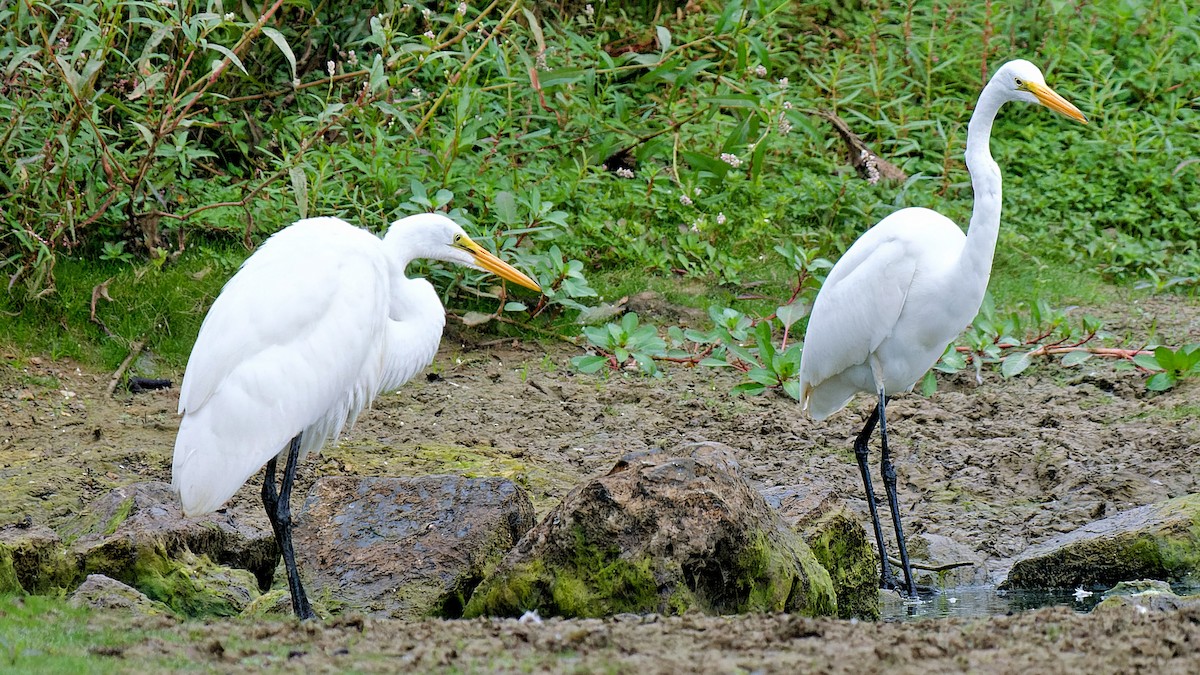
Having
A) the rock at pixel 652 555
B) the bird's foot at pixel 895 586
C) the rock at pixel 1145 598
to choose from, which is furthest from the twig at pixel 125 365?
the rock at pixel 1145 598

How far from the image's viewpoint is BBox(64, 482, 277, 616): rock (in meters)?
4.51

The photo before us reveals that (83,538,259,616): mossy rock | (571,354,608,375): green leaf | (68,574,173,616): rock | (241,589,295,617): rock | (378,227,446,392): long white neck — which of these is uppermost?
(378,227,446,392): long white neck

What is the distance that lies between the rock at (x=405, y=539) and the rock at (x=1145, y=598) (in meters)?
2.00

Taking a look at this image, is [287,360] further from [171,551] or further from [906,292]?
[906,292]

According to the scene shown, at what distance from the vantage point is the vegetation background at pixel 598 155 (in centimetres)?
700

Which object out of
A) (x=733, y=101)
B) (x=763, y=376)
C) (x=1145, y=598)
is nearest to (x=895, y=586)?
(x=1145, y=598)

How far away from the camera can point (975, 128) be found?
5.57 metres

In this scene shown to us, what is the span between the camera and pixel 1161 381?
660 centimetres

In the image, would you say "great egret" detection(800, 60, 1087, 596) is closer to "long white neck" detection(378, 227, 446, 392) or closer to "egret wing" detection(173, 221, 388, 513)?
"long white neck" detection(378, 227, 446, 392)

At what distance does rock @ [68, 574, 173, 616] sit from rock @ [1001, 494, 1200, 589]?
3026 mm

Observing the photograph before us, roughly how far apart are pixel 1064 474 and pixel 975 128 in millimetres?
1596

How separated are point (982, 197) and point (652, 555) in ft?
7.28

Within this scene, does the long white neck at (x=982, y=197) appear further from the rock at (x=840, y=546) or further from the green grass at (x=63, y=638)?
the green grass at (x=63, y=638)

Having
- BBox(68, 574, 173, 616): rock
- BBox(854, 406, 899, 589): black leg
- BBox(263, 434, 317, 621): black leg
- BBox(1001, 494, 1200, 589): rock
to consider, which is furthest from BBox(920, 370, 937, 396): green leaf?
BBox(68, 574, 173, 616): rock
